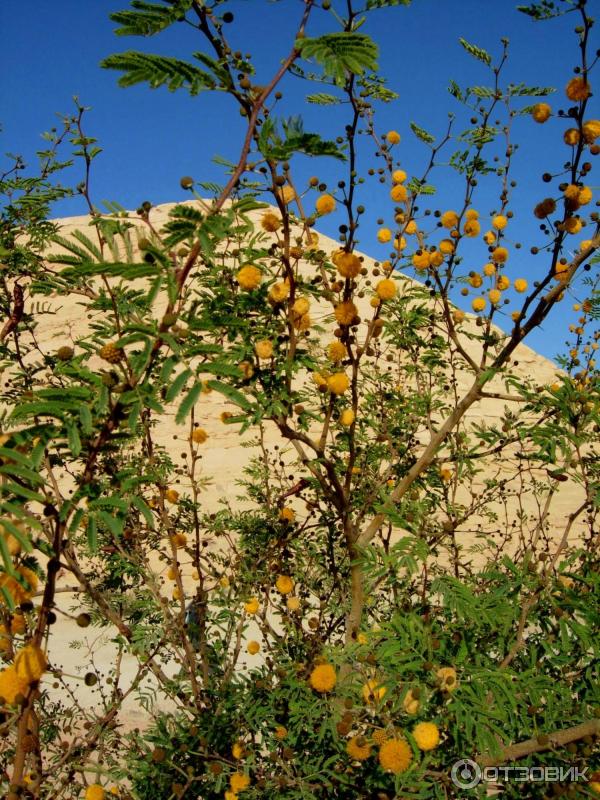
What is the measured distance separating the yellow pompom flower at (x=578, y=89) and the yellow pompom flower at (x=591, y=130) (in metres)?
0.11

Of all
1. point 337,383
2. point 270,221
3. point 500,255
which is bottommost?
point 337,383

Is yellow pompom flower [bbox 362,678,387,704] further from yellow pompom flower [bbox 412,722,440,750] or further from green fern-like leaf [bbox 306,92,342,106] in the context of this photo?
green fern-like leaf [bbox 306,92,342,106]

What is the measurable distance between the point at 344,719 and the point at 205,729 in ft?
2.37

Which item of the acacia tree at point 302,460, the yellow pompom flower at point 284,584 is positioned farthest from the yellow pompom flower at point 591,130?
the yellow pompom flower at point 284,584

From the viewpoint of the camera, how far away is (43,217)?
9.87 feet

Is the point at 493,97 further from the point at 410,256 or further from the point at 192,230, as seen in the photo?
the point at 192,230

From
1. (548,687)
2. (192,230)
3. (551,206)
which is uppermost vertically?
(551,206)

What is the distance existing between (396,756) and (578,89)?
2457 millimetres

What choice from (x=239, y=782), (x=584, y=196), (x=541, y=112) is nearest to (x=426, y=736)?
(x=239, y=782)

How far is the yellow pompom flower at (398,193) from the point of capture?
2.84m

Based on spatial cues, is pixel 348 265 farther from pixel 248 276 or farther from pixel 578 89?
pixel 578 89

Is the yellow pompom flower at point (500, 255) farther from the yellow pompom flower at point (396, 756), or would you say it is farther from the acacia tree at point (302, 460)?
the yellow pompom flower at point (396, 756)

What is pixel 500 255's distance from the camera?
3.18m

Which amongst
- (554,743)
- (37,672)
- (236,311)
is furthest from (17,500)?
(554,743)
